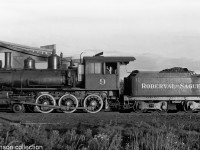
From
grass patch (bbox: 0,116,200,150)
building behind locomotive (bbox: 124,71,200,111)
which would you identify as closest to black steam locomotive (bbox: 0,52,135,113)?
building behind locomotive (bbox: 124,71,200,111)

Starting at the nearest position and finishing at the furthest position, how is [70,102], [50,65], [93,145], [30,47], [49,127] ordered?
[93,145]
[49,127]
[70,102]
[50,65]
[30,47]

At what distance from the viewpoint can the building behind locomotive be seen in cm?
1641

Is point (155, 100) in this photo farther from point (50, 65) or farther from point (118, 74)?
point (50, 65)

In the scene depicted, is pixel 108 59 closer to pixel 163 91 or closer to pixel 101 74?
pixel 101 74

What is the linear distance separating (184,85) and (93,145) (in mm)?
10805

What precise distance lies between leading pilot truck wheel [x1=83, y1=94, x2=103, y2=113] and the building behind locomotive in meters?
1.46

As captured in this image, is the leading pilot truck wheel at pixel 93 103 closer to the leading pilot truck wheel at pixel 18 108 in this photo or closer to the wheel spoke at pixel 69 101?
the wheel spoke at pixel 69 101

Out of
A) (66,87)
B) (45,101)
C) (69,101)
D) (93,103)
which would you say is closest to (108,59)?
(93,103)

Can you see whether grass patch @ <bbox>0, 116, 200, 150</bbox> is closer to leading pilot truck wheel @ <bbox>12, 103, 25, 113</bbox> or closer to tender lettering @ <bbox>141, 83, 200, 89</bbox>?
leading pilot truck wheel @ <bbox>12, 103, 25, 113</bbox>

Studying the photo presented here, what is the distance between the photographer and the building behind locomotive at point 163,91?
1641 centimetres

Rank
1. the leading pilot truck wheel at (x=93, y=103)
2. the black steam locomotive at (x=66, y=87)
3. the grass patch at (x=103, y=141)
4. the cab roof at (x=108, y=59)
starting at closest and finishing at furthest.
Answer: the grass patch at (x=103, y=141) < the leading pilot truck wheel at (x=93, y=103) < the black steam locomotive at (x=66, y=87) < the cab roof at (x=108, y=59)

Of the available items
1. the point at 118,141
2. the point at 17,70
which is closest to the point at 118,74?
the point at 17,70

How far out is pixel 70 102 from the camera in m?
16.1

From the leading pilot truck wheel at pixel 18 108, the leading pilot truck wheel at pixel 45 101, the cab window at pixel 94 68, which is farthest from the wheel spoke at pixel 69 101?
the leading pilot truck wheel at pixel 18 108
